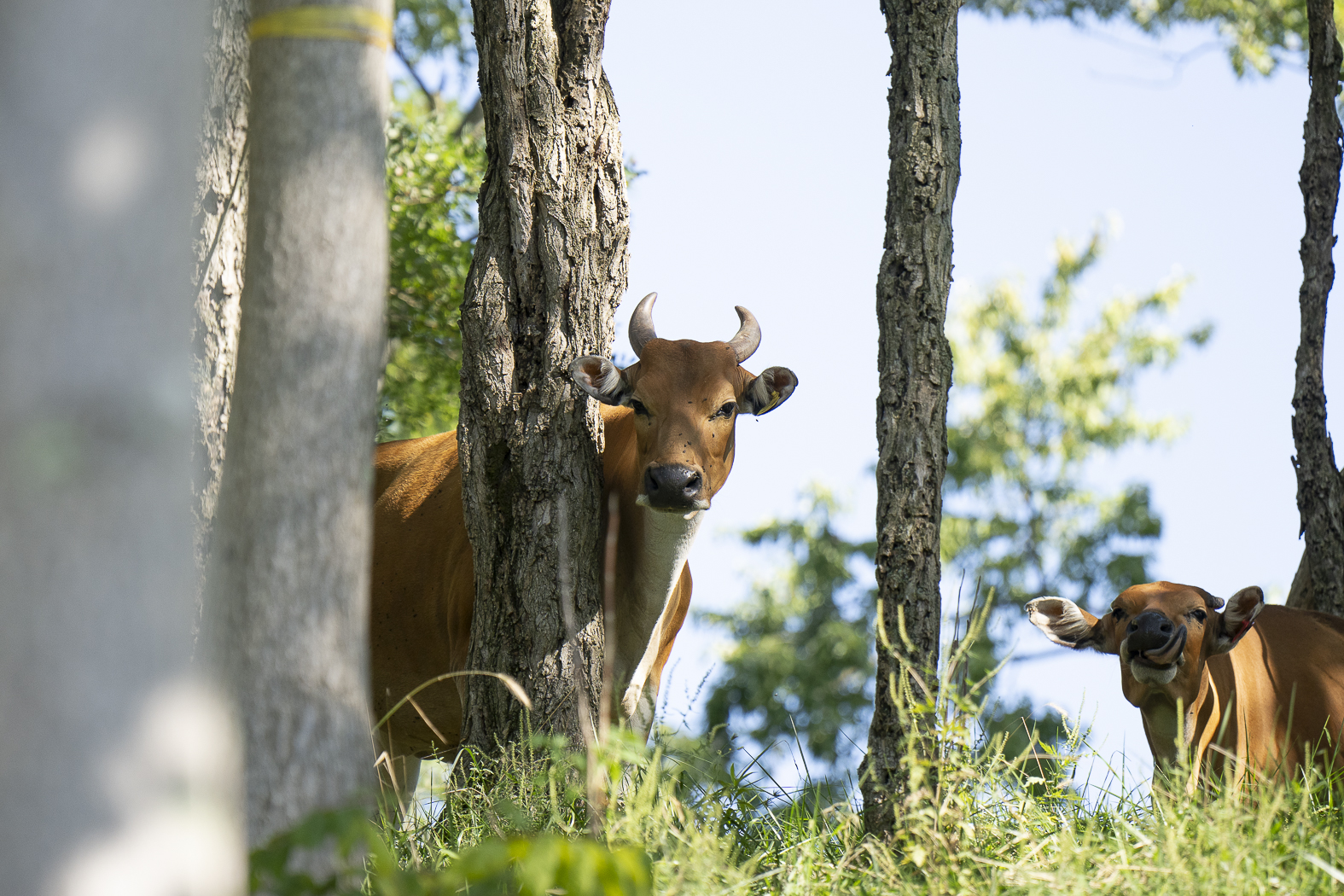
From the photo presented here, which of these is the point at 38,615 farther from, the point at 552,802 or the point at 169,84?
the point at 552,802

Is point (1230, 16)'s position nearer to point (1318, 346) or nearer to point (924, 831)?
point (1318, 346)

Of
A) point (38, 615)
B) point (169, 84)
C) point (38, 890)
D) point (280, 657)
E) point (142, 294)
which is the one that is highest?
point (169, 84)

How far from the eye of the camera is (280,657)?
262 cm

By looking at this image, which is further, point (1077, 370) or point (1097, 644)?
point (1077, 370)

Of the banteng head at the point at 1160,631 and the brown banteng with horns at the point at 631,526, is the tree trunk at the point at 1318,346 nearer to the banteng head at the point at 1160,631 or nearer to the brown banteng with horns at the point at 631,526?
the banteng head at the point at 1160,631

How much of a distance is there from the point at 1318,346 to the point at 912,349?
280cm

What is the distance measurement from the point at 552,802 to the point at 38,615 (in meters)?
1.79

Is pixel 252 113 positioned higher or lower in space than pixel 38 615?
higher

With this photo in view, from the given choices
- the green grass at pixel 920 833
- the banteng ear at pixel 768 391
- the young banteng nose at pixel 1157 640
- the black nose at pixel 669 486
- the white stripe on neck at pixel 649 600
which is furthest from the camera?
the banteng ear at pixel 768 391

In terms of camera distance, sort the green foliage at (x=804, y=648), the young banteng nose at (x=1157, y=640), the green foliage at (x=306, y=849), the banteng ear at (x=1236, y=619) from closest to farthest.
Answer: the green foliage at (x=306, y=849), the young banteng nose at (x=1157, y=640), the banteng ear at (x=1236, y=619), the green foliage at (x=804, y=648)

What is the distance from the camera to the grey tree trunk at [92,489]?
2020 mm

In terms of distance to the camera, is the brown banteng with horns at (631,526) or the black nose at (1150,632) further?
the brown banteng with horns at (631,526)

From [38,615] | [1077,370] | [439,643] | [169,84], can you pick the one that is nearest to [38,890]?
[38,615]

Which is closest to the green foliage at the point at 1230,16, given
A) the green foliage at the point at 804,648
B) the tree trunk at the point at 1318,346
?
the tree trunk at the point at 1318,346
